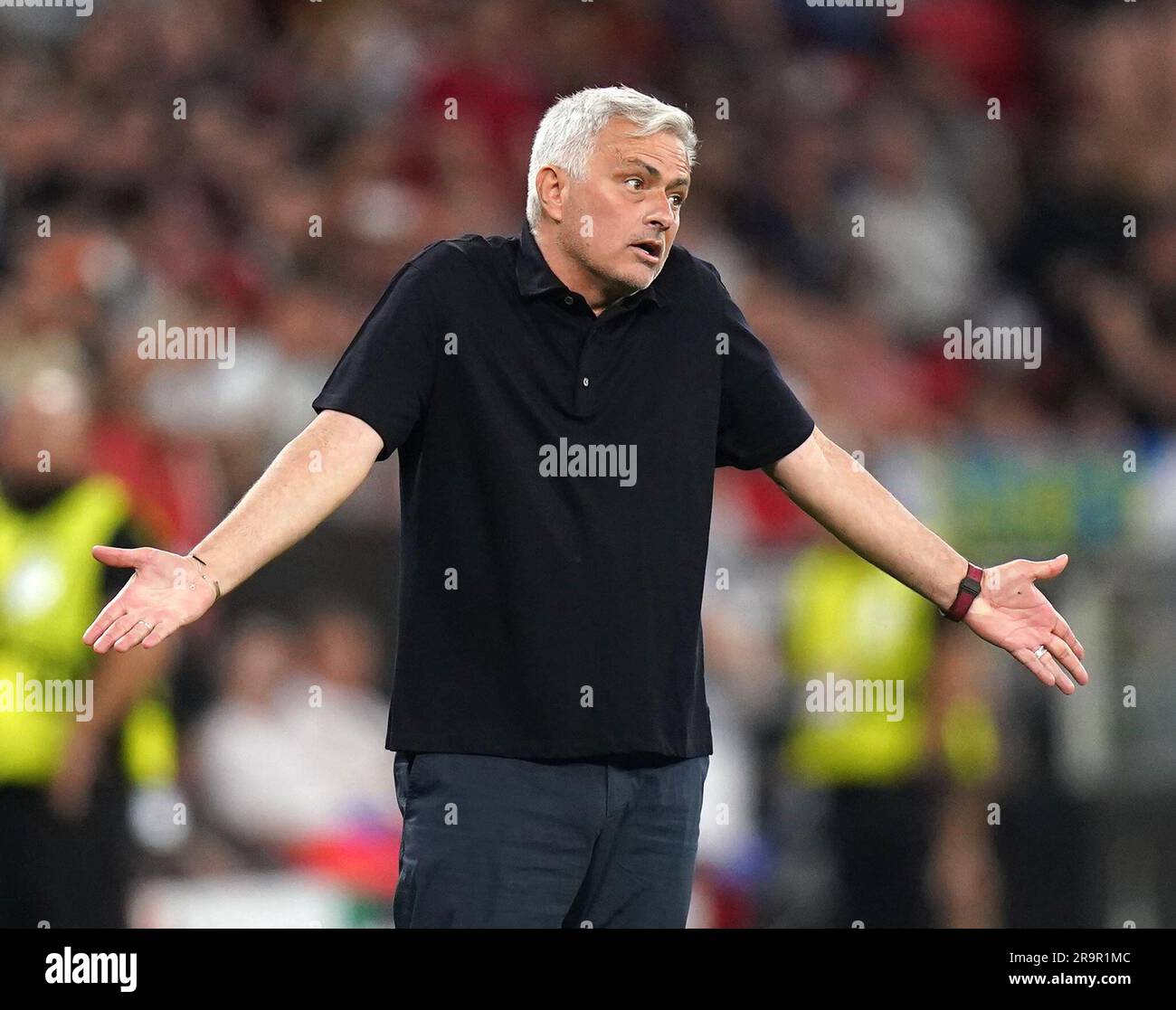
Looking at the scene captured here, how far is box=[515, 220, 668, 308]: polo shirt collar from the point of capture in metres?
2.53

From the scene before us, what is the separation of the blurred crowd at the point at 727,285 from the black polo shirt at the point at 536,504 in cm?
242

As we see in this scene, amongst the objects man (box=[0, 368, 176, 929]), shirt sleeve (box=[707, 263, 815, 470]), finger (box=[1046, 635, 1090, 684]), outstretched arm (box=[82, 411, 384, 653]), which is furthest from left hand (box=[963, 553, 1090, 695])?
man (box=[0, 368, 176, 929])

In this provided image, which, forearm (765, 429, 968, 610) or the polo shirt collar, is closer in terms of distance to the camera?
the polo shirt collar

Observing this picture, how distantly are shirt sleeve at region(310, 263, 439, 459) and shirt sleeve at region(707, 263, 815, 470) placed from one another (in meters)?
0.45

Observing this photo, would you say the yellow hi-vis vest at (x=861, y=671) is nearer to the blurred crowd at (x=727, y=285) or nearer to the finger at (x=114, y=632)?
the blurred crowd at (x=727, y=285)

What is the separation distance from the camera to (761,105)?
643cm

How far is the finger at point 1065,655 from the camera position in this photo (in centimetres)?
273

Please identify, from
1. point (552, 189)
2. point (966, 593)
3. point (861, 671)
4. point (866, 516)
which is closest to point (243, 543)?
point (552, 189)

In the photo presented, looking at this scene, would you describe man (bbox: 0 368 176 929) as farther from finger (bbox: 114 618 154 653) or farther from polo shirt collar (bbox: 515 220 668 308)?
finger (bbox: 114 618 154 653)

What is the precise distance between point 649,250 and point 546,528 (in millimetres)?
441

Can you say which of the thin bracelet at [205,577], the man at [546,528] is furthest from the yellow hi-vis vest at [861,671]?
the thin bracelet at [205,577]

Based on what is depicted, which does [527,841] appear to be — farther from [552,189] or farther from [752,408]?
[552,189]

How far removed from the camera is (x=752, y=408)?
2.63 meters

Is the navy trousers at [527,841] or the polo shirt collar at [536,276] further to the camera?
the polo shirt collar at [536,276]
